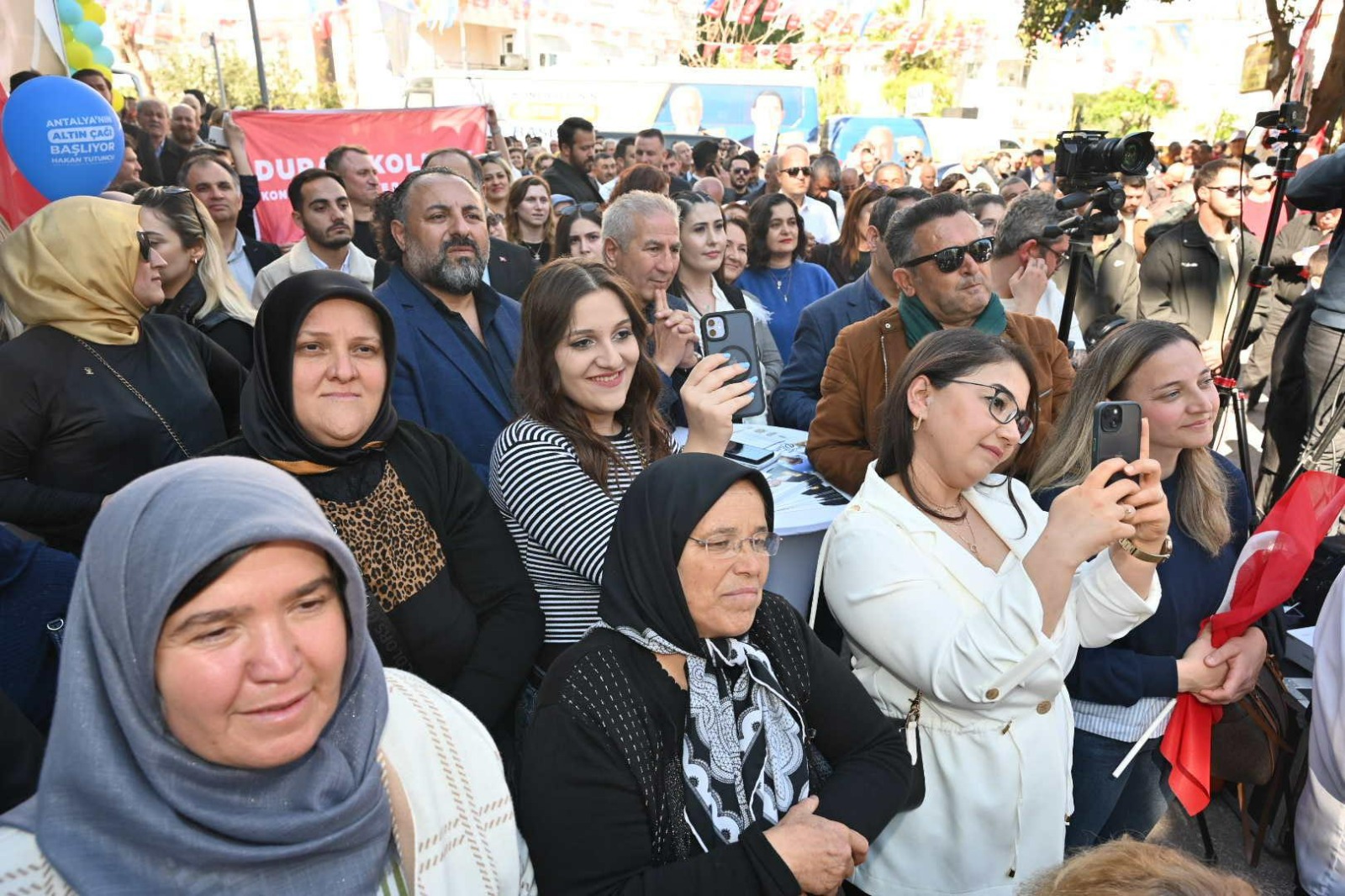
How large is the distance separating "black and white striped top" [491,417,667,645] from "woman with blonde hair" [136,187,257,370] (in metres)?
1.92

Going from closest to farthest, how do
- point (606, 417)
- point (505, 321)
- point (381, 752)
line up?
1. point (381, 752)
2. point (606, 417)
3. point (505, 321)

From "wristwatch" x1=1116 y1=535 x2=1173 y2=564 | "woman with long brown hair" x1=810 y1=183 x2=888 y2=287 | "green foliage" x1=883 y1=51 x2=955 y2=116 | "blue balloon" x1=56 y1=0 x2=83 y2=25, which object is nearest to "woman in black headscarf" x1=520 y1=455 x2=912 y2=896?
"wristwatch" x1=1116 y1=535 x2=1173 y2=564

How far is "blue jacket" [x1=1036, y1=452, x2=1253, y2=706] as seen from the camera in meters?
2.29

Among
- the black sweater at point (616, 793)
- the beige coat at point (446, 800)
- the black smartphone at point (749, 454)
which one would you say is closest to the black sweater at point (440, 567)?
the beige coat at point (446, 800)

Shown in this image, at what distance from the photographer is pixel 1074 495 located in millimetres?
1905

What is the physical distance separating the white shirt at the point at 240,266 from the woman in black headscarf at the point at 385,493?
348cm

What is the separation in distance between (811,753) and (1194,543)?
127 centimetres

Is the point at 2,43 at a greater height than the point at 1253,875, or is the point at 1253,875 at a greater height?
the point at 2,43

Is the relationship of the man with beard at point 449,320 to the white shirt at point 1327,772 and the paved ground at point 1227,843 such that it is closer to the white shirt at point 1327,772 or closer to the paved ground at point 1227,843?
the white shirt at point 1327,772

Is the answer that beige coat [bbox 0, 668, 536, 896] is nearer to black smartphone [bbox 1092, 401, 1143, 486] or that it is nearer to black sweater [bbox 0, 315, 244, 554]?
black smartphone [bbox 1092, 401, 1143, 486]

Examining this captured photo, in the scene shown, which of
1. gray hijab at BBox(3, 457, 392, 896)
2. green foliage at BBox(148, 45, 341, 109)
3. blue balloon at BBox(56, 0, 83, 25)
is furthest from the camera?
green foliage at BBox(148, 45, 341, 109)

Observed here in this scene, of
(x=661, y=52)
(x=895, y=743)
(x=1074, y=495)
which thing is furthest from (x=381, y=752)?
(x=661, y=52)

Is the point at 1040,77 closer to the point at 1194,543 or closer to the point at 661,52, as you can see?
the point at 661,52

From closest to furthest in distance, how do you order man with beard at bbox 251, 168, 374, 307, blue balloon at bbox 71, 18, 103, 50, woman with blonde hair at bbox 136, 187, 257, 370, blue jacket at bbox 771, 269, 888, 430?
woman with blonde hair at bbox 136, 187, 257, 370 < blue jacket at bbox 771, 269, 888, 430 < man with beard at bbox 251, 168, 374, 307 < blue balloon at bbox 71, 18, 103, 50
